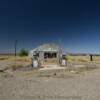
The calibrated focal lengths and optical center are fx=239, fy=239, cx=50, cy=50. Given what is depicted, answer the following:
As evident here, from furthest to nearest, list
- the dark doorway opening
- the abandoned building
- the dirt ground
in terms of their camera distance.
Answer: the dark doorway opening, the abandoned building, the dirt ground

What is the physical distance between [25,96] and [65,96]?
1.77 m

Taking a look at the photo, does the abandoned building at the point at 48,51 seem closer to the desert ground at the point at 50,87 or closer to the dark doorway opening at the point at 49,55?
the dark doorway opening at the point at 49,55

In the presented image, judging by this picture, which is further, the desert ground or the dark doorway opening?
the dark doorway opening

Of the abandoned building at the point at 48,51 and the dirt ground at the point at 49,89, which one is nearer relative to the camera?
the dirt ground at the point at 49,89

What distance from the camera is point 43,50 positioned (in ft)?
159

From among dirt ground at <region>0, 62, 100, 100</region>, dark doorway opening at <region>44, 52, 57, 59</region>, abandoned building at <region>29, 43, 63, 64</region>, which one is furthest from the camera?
dark doorway opening at <region>44, 52, 57, 59</region>

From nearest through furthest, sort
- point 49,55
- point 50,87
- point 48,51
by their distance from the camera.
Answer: point 50,87 < point 48,51 < point 49,55

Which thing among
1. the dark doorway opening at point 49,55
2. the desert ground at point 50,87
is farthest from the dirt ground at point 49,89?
the dark doorway opening at point 49,55

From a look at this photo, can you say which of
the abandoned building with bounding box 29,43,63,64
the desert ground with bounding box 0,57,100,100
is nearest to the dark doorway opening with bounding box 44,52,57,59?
the abandoned building with bounding box 29,43,63,64

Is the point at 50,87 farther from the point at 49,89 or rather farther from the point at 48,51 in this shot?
the point at 48,51

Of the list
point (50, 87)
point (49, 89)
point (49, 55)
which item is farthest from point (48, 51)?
point (49, 89)

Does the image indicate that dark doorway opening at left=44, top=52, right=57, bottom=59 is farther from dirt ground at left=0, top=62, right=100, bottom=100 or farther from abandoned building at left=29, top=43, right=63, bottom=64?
dirt ground at left=0, top=62, right=100, bottom=100

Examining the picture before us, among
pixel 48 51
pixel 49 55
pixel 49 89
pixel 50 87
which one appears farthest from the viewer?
pixel 49 55

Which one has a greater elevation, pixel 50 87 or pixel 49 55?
pixel 49 55
